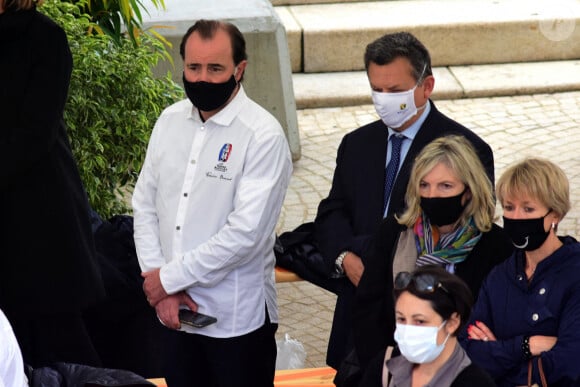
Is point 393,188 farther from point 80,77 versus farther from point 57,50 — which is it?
point 80,77

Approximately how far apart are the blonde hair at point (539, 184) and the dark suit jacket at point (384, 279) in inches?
12.0

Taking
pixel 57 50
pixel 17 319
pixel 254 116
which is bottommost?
pixel 17 319

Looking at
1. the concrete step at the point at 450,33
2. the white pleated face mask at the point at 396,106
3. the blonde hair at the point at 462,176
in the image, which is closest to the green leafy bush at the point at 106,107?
the white pleated face mask at the point at 396,106

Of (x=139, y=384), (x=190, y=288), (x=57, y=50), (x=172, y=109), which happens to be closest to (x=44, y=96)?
(x=57, y=50)

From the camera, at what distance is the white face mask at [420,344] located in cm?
393

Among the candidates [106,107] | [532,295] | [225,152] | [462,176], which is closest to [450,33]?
[106,107]

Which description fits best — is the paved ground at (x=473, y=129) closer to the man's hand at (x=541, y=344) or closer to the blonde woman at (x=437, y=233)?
the blonde woman at (x=437, y=233)

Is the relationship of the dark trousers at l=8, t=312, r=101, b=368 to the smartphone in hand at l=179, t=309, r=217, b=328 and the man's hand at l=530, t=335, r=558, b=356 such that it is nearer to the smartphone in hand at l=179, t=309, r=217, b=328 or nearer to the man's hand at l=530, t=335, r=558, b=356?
the smartphone in hand at l=179, t=309, r=217, b=328

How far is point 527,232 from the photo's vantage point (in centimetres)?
437

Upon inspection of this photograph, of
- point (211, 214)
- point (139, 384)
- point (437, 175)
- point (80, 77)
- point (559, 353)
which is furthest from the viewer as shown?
point (80, 77)

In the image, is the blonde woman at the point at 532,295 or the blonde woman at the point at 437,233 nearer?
the blonde woman at the point at 532,295

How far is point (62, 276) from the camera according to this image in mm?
5109

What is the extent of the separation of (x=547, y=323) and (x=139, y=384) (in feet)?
4.69

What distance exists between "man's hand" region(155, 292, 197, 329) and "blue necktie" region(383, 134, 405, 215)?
89 cm
